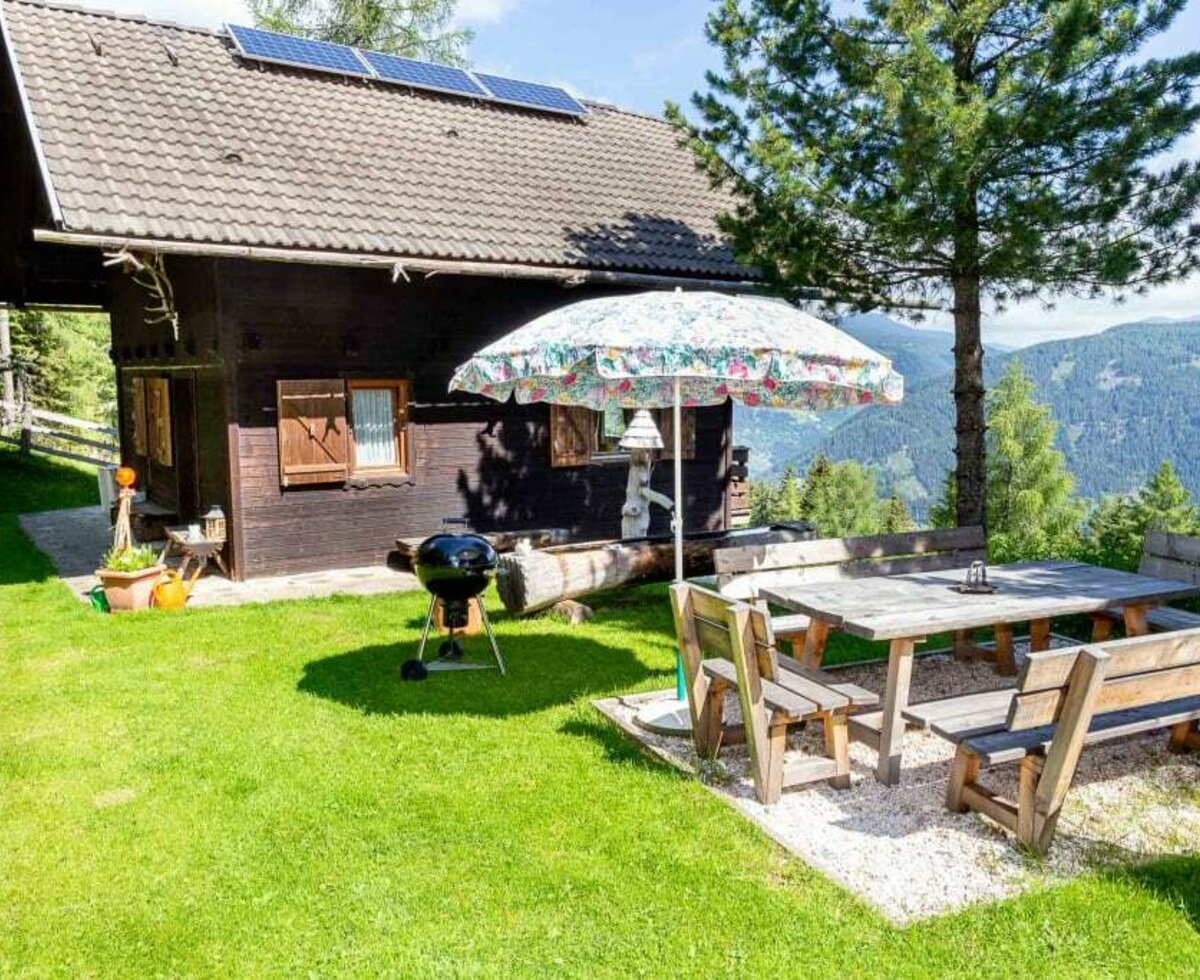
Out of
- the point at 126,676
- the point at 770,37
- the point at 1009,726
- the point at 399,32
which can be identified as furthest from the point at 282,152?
the point at 399,32

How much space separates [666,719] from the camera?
17.0 ft

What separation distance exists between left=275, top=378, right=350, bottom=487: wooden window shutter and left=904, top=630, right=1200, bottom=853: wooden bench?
687 centimetres

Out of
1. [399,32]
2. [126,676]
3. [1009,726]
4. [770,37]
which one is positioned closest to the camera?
[1009,726]

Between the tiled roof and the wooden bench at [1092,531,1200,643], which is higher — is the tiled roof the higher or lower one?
the higher one

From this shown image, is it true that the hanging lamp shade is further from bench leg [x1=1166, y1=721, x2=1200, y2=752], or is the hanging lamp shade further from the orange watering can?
the orange watering can

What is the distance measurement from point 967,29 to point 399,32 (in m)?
16.3

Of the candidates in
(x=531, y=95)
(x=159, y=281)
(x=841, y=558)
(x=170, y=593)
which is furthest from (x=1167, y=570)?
(x=531, y=95)

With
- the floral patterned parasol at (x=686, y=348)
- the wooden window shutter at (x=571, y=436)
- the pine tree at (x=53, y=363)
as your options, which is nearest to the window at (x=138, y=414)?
the wooden window shutter at (x=571, y=436)

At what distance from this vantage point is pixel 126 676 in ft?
20.2

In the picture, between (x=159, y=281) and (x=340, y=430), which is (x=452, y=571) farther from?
(x=159, y=281)

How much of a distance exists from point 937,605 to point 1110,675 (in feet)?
4.17

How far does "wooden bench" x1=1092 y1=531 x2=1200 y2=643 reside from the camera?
18.6ft

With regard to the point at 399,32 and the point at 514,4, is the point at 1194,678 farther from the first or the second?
the point at 514,4

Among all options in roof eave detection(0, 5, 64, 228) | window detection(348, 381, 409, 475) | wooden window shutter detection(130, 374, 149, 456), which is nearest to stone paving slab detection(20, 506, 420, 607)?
window detection(348, 381, 409, 475)
